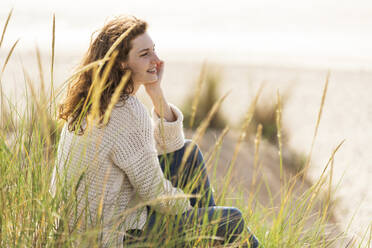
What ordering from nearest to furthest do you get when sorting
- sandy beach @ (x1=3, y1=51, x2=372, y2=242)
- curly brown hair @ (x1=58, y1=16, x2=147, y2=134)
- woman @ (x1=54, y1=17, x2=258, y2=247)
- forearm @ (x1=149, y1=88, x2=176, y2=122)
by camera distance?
woman @ (x1=54, y1=17, x2=258, y2=247), curly brown hair @ (x1=58, y1=16, x2=147, y2=134), forearm @ (x1=149, y1=88, x2=176, y2=122), sandy beach @ (x1=3, y1=51, x2=372, y2=242)

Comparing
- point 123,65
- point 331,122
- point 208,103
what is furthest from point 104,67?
point 331,122

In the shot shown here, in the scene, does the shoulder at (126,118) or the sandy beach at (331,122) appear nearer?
the shoulder at (126,118)

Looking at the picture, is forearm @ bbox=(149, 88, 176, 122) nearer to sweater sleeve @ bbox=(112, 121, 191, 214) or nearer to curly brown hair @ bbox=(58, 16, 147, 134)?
curly brown hair @ bbox=(58, 16, 147, 134)

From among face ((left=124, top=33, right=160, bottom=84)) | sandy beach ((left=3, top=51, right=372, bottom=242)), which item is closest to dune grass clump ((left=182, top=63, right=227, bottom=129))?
sandy beach ((left=3, top=51, right=372, bottom=242))

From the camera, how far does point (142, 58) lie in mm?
1919

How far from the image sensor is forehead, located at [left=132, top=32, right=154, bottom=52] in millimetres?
1904

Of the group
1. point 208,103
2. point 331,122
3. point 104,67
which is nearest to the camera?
point 104,67

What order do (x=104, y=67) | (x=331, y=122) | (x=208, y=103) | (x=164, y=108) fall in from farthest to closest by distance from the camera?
1. (x=331, y=122)
2. (x=208, y=103)
3. (x=164, y=108)
4. (x=104, y=67)

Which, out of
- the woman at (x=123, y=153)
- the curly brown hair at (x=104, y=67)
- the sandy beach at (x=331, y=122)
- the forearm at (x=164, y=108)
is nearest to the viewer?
the woman at (x=123, y=153)

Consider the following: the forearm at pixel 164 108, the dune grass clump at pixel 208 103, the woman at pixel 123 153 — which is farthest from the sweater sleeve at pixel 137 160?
the dune grass clump at pixel 208 103

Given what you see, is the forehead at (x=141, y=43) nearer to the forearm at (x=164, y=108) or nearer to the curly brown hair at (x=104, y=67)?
the curly brown hair at (x=104, y=67)

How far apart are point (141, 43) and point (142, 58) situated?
0.19ft

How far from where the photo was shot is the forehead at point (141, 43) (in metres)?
1.90

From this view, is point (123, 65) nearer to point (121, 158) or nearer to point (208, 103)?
point (121, 158)
